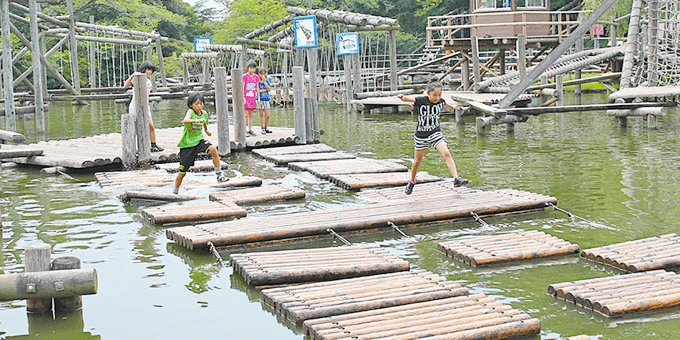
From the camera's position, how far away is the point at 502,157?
16688 millimetres

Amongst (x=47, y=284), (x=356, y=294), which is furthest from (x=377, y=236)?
(x=47, y=284)

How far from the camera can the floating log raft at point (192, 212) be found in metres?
11.0

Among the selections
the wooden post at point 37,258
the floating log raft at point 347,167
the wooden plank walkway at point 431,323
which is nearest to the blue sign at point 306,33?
the floating log raft at point 347,167

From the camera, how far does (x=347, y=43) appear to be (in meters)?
28.1

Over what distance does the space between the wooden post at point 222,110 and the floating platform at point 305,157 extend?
2.82 ft

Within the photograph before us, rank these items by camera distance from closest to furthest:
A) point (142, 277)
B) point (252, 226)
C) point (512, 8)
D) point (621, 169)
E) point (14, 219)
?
point (142, 277)
point (252, 226)
point (14, 219)
point (621, 169)
point (512, 8)

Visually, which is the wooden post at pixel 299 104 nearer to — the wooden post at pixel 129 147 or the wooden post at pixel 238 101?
the wooden post at pixel 238 101

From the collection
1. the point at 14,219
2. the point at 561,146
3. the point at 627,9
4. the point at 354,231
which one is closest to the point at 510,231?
the point at 354,231

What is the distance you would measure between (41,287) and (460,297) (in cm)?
Answer: 343

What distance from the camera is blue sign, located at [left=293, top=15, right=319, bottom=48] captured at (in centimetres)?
1980

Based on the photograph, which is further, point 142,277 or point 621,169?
point 621,169

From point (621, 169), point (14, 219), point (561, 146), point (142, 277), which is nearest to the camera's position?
point (142, 277)

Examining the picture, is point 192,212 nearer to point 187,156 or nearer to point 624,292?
point 187,156

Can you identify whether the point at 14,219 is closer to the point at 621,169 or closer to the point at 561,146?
the point at 621,169
